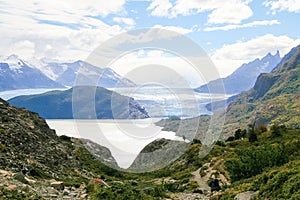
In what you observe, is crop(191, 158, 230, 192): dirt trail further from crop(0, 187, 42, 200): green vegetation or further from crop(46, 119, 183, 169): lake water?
crop(0, 187, 42, 200): green vegetation

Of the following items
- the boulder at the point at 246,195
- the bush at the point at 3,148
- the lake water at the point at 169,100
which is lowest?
the boulder at the point at 246,195

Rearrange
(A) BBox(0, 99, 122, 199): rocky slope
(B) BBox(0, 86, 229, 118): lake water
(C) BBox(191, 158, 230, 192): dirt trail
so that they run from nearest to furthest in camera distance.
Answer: (B) BBox(0, 86, 229, 118): lake water, (A) BBox(0, 99, 122, 199): rocky slope, (C) BBox(191, 158, 230, 192): dirt trail

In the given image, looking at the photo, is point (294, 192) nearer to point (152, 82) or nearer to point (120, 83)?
point (152, 82)

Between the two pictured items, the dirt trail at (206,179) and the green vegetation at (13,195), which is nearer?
the green vegetation at (13,195)

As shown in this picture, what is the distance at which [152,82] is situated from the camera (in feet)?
75.4

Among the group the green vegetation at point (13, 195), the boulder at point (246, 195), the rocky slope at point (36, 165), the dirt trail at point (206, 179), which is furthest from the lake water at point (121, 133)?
the dirt trail at point (206, 179)

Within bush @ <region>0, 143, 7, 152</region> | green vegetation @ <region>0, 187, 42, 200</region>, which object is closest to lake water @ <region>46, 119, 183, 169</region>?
green vegetation @ <region>0, 187, 42, 200</region>

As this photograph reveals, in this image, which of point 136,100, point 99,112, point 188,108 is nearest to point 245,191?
point 188,108

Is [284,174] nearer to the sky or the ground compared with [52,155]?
nearer to the ground

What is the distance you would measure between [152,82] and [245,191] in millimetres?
11727

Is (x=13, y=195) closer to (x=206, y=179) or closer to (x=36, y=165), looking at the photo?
(x=36, y=165)

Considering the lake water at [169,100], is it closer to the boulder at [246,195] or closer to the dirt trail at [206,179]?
the boulder at [246,195]

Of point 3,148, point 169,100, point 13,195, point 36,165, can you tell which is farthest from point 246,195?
A: point 3,148

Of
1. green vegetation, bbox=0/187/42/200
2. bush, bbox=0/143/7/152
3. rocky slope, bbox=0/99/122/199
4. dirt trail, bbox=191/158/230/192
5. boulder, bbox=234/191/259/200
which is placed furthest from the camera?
dirt trail, bbox=191/158/230/192
